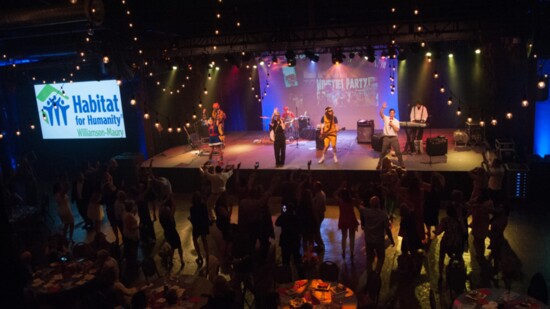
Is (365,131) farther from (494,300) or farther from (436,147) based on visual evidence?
(494,300)

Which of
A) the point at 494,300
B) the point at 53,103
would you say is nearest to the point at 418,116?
the point at 494,300

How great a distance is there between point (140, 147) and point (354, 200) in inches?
335

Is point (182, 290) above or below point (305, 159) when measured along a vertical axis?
below

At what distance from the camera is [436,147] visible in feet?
40.0

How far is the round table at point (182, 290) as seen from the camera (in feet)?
17.8

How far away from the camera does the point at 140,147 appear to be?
1446 cm

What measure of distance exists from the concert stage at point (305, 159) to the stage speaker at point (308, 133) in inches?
10.9

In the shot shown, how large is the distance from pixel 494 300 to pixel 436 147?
7.46 meters

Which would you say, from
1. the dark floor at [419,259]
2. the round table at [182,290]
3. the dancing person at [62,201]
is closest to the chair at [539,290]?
the dark floor at [419,259]

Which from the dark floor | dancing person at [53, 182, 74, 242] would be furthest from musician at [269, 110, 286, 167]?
dancing person at [53, 182, 74, 242]

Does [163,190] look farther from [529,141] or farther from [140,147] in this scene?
[529,141]

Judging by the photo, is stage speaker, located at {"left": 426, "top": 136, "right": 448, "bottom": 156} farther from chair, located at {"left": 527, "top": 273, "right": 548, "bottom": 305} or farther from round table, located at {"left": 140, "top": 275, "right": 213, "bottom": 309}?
round table, located at {"left": 140, "top": 275, "right": 213, "bottom": 309}

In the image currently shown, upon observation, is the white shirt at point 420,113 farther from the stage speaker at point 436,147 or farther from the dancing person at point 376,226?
the dancing person at point 376,226

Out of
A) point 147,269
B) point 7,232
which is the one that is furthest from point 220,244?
point 7,232
